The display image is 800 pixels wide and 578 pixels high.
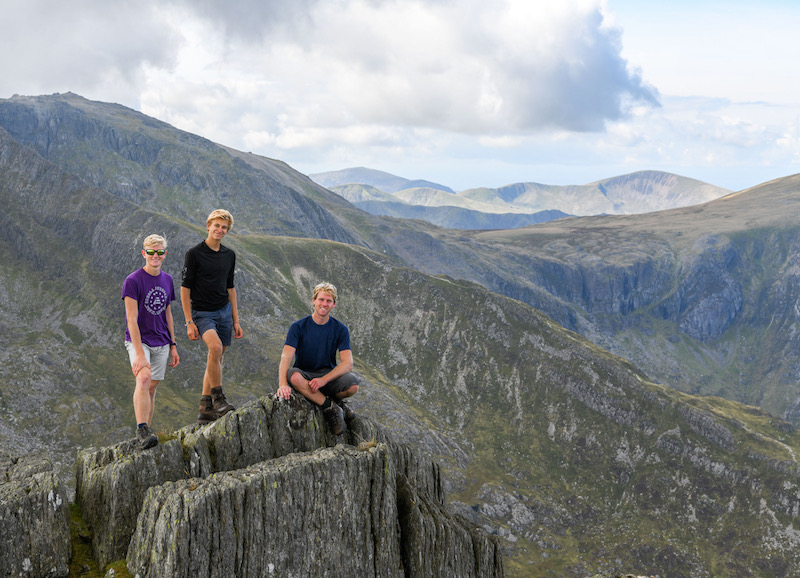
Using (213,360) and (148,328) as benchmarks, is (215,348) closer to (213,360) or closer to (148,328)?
(213,360)

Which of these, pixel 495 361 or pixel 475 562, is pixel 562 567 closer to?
pixel 495 361

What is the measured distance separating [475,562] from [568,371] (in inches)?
6060

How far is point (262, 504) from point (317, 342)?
5342 millimetres

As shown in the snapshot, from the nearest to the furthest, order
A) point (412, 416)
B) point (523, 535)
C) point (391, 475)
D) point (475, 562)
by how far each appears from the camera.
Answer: point (391, 475)
point (475, 562)
point (523, 535)
point (412, 416)

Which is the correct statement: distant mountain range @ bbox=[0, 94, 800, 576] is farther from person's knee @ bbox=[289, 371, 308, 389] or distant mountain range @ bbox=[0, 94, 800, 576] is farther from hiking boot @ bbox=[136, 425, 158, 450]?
person's knee @ bbox=[289, 371, 308, 389]

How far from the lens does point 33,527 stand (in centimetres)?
1374

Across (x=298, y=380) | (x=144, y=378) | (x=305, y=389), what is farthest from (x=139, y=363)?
(x=305, y=389)

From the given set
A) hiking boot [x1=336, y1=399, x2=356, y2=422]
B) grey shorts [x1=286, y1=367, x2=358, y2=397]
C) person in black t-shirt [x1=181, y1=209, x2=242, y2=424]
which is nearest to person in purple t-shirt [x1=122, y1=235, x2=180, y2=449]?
person in black t-shirt [x1=181, y1=209, x2=242, y2=424]

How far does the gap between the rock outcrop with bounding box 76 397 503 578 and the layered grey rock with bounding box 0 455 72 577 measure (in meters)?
1.04

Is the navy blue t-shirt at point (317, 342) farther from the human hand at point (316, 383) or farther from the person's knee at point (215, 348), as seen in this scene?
the person's knee at point (215, 348)

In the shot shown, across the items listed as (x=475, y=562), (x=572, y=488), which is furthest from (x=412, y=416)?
(x=475, y=562)

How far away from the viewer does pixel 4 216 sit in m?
170

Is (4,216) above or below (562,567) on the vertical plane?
above

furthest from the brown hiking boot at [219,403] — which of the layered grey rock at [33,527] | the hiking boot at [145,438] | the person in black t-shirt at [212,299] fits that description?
the layered grey rock at [33,527]
